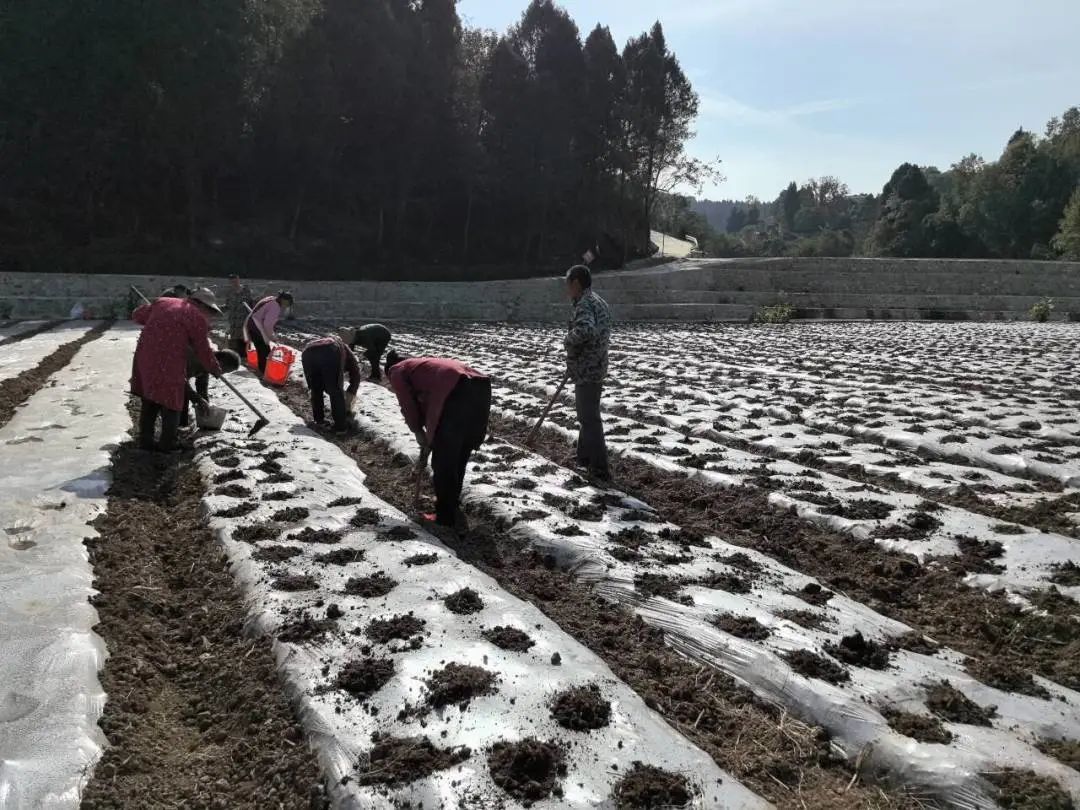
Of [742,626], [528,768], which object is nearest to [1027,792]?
[742,626]

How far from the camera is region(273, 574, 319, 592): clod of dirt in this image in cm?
392

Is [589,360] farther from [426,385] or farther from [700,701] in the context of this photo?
[700,701]

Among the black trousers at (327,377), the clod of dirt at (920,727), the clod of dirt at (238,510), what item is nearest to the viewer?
the clod of dirt at (920,727)

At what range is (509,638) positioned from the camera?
11.2ft

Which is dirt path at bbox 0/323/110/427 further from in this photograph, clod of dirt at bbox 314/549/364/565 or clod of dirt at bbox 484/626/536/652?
clod of dirt at bbox 484/626/536/652

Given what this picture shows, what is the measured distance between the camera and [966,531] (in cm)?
475

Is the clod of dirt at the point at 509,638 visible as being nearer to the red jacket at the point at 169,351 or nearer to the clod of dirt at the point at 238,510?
the clod of dirt at the point at 238,510

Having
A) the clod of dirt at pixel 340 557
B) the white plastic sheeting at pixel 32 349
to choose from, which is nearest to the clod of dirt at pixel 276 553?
the clod of dirt at pixel 340 557

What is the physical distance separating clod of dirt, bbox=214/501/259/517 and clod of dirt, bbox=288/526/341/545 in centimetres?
58

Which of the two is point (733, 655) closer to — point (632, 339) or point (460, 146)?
point (632, 339)

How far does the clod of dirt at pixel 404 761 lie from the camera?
2471 mm

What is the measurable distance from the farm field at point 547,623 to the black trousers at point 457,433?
13.5 inches

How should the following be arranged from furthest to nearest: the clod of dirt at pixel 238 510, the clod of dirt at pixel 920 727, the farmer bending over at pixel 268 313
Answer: the farmer bending over at pixel 268 313, the clod of dirt at pixel 238 510, the clod of dirt at pixel 920 727

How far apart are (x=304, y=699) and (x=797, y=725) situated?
179cm
